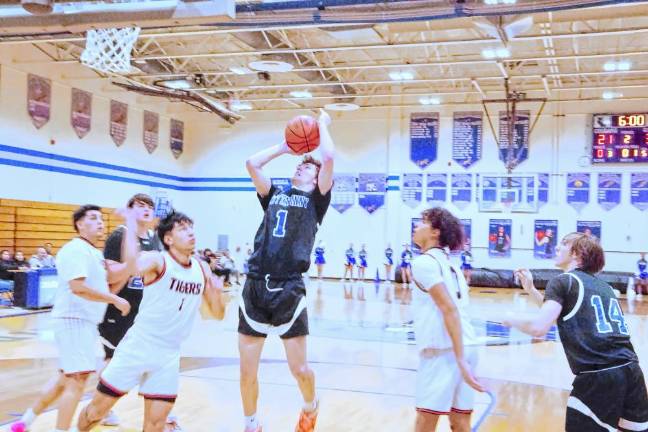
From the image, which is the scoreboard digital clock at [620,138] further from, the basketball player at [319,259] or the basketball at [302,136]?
the basketball at [302,136]

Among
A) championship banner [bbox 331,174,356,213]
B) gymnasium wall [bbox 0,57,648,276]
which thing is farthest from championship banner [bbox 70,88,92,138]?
championship banner [bbox 331,174,356,213]

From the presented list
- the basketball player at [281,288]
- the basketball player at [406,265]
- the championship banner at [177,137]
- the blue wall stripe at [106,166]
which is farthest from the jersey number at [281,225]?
the championship banner at [177,137]

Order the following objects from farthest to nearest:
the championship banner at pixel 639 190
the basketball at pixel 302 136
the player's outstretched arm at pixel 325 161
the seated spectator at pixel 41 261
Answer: the championship banner at pixel 639 190 < the seated spectator at pixel 41 261 < the basketball at pixel 302 136 < the player's outstretched arm at pixel 325 161

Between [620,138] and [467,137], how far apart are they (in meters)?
4.72

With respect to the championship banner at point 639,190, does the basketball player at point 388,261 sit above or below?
below

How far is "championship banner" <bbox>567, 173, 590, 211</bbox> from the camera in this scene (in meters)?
22.3

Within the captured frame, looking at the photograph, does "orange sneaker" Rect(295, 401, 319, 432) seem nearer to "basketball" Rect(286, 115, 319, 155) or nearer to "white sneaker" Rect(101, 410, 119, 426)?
"white sneaker" Rect(101, 410, 119, 426)

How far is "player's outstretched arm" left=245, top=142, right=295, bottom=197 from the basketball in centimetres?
6

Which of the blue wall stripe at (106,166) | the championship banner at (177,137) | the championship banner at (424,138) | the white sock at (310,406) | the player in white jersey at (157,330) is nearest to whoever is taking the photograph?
the player in white jersey at (157,330)

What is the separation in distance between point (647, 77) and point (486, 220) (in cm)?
639

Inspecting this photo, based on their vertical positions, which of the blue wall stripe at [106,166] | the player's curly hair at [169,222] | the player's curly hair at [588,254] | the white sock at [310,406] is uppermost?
the blue wall stripe at [106,166]

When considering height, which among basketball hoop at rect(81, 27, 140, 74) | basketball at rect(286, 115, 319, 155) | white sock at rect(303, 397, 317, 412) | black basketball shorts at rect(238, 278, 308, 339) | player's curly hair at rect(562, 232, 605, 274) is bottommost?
white sock at rect(303, 397, 317, 412)

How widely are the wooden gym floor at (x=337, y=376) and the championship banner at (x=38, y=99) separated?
821 cm

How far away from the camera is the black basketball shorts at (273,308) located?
4422 mm
